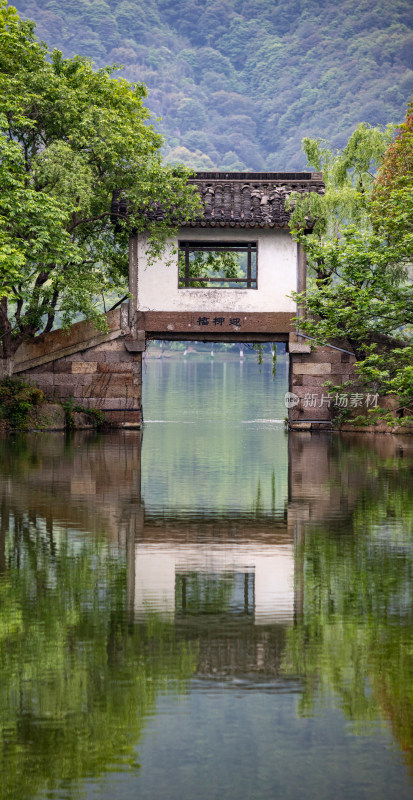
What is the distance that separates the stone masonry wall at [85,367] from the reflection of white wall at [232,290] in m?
1.54

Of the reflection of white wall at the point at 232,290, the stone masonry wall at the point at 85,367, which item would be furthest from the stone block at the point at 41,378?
the reflection of white wall at the point at 232,290

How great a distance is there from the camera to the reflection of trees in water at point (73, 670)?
18.3ft

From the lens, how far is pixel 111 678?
671 cm

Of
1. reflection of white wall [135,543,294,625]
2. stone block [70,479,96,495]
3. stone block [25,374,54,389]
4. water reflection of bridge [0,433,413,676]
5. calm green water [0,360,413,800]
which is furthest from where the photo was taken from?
stone block [25,374,54,389]

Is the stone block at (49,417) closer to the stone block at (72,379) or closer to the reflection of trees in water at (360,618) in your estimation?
the stone block at (72,379)

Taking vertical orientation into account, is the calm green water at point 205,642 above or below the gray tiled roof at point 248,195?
below

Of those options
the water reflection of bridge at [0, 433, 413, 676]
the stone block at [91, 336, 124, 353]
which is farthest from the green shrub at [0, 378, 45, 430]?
the water reflection of bridge at [0, 433, 413, 676]

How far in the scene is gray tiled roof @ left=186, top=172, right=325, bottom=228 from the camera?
95.5 ft

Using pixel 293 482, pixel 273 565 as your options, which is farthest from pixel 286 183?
pixel 273 565

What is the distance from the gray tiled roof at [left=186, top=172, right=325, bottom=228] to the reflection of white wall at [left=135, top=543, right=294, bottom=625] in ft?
Result: 62.3

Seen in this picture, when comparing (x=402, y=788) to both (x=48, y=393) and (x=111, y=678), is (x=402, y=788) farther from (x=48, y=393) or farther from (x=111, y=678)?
(x=48, y=393)

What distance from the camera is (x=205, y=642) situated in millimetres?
7477

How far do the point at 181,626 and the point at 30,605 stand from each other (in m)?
1.42

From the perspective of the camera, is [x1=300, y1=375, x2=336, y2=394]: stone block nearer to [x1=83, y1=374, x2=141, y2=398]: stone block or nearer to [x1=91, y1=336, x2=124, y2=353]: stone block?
[x1=83, y1=374, x2=141, y2=398]: stone block
